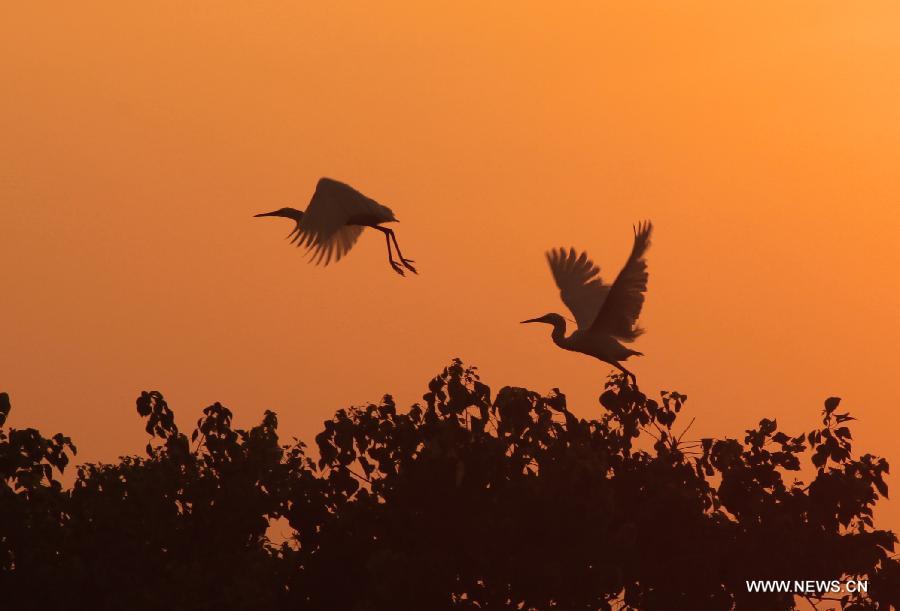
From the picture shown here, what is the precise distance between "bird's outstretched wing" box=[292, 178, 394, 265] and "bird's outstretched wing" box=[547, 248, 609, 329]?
3097 millimetres

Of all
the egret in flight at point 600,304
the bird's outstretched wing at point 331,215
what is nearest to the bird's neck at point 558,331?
the egret in flight at point 600,304

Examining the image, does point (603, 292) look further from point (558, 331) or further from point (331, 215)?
point (331, 215)

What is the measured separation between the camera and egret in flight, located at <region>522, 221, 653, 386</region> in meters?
22.3

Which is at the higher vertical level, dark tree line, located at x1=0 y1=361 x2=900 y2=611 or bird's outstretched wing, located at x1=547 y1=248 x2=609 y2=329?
bird's outstretched wing, located at x1=547 y1=248 x2=609 y2=329

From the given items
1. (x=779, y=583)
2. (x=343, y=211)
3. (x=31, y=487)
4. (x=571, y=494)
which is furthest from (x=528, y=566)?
(x=31, y=487)

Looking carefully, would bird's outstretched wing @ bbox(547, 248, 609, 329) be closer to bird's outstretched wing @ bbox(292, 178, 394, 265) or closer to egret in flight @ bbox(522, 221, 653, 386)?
egret in flight @ bbox(522, 221, 653, 386)

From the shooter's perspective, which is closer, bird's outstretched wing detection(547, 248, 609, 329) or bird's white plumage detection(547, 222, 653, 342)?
bird's white plumage detection(547, 222, 653, 342)

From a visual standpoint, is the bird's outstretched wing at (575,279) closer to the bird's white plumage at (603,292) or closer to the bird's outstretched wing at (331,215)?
the bird's white plumage at (603,292)

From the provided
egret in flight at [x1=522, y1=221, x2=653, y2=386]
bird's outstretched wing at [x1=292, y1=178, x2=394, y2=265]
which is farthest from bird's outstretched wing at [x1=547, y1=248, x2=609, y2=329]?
bird's outstretched wing at [x1=292, y1=178, x2=394, y2=265]

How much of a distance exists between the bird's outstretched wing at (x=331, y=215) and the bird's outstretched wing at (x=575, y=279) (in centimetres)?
310

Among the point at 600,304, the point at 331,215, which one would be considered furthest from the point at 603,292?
the point at 331,215

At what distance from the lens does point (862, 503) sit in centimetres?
2438

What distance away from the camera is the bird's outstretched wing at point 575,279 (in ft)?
83.1

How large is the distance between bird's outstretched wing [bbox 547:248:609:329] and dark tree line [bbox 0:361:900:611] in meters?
1.30
